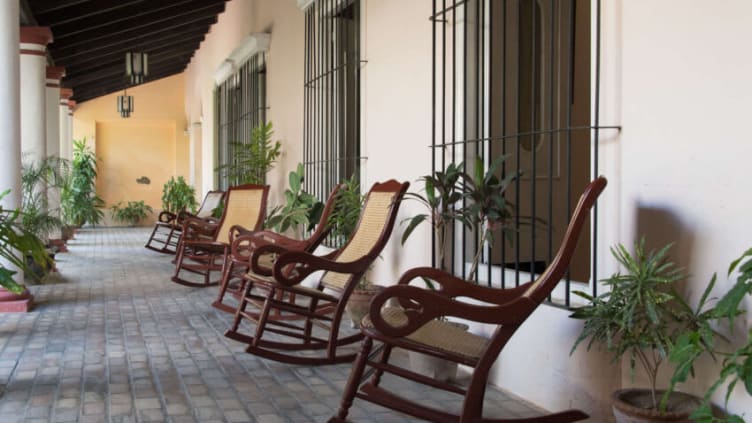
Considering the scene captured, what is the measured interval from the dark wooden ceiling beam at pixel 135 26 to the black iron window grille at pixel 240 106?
42.7 inches

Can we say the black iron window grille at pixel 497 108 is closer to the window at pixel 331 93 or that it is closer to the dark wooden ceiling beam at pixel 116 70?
the window at pixel 331 93

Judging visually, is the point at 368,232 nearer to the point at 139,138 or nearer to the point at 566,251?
the point at 566,251

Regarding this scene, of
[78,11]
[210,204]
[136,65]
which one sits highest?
[78,11]

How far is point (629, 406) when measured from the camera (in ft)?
7.59

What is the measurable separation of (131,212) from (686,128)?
625 inches

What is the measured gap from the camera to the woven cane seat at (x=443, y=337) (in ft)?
8.50

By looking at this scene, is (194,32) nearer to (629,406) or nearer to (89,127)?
(89,127)

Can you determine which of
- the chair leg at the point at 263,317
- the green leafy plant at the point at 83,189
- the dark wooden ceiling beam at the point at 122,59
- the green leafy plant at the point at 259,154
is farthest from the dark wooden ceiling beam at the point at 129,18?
the chair leg at the point at 263,317

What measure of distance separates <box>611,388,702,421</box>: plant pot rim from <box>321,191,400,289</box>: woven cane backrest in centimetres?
164

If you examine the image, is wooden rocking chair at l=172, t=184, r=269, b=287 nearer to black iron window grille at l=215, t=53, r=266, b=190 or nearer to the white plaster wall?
black iron window grille at l=215, t=53, r=266, b=190

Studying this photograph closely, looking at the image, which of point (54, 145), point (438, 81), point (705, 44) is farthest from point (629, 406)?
point (54, 145)

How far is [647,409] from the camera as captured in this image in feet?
7.52

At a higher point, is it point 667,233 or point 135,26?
point 135,26

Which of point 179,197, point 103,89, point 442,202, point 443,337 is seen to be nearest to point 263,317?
point 442,202
